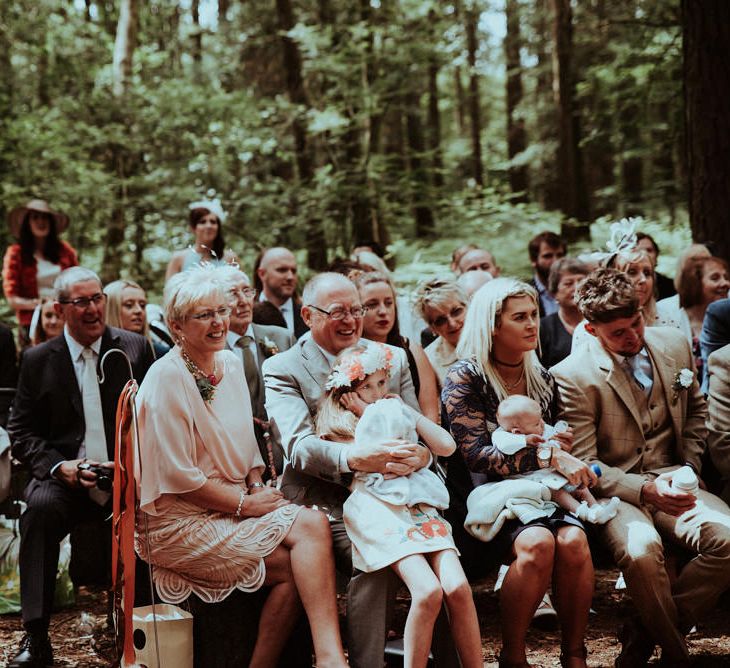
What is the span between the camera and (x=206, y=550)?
3600mm

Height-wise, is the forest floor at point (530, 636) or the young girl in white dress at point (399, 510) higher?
the young girl in white dress at point (399, 510)

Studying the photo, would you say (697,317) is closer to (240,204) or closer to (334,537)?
(334,537)

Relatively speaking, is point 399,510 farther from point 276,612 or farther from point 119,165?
point 119,165

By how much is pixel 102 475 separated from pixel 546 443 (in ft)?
7.45

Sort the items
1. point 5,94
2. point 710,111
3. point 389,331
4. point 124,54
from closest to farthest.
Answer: point 389,331
point 710,111
point 5,94
point 124,54

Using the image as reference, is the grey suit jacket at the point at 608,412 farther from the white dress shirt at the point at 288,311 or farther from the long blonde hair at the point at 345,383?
the white dress shirt at the point at 288,311

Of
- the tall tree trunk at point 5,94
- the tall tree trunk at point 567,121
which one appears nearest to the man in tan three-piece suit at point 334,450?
the tall tree trunk at point 5,94

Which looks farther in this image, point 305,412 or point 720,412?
point 720,412

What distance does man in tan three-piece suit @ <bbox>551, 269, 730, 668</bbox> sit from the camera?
3.76 meters

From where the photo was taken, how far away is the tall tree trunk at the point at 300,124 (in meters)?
12.2

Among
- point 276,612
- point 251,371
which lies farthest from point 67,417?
point 276,612

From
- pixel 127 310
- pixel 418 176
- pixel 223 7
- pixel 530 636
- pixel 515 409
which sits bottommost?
pixel 530 636

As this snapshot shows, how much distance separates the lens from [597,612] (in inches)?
189

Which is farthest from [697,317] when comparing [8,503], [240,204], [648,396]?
[240,204]
